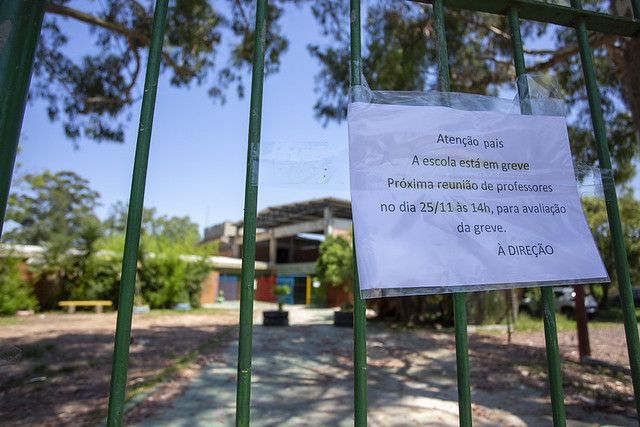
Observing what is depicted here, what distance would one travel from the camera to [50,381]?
5617 millimetres

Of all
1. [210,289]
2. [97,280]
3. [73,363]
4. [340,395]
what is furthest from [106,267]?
[340,395]

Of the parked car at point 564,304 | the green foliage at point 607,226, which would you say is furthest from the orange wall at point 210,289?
the green foliage at point 607,226

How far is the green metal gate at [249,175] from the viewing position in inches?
39.6

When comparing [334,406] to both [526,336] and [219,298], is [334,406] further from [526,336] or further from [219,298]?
[219,298]

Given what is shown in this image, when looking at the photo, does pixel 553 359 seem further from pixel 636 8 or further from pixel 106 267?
pixel 106 267

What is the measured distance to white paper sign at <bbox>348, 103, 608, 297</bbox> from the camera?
110 cm

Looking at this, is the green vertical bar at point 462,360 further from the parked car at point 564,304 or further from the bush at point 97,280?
the bush at point 97,280

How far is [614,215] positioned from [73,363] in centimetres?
782

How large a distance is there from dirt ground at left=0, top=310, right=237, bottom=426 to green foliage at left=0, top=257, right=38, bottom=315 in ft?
10.6

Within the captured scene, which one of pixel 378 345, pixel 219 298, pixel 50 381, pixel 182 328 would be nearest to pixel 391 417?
pixel 50 381

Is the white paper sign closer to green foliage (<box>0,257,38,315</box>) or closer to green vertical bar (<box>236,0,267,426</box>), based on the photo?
green vertical bar (<box>236,0,267,426</box>)

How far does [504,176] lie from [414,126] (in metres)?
0.31

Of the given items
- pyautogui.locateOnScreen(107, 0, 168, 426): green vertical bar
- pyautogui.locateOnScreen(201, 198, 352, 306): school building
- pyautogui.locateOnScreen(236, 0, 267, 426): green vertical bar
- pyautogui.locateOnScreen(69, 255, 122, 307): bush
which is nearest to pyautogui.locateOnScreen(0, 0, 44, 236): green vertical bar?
pyautogui.locateOnScreen(107, 0, 168, 426): green vertical bar

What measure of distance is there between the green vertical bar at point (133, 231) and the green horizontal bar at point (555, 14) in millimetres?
837
